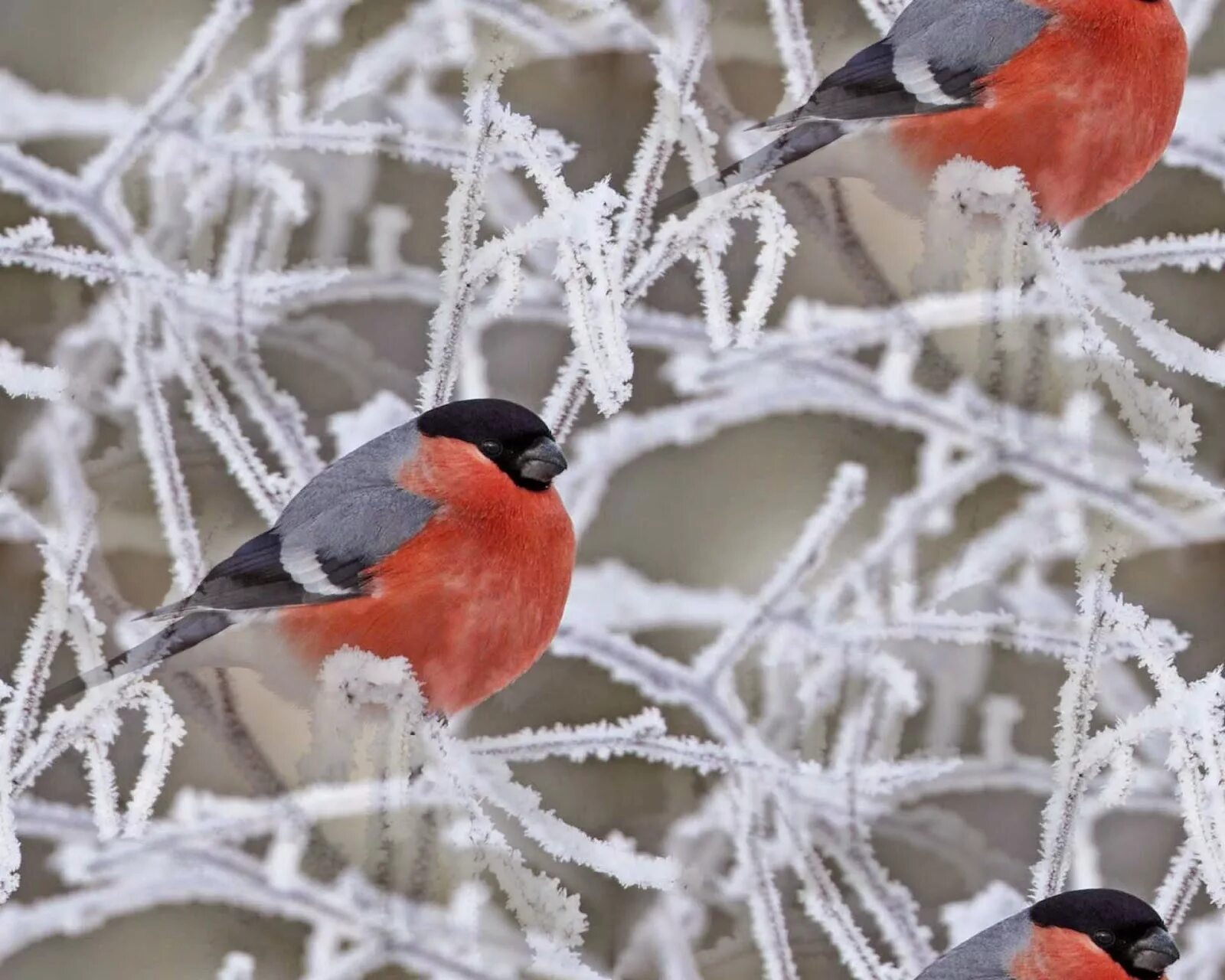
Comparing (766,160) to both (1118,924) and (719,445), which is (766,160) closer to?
(719,445)

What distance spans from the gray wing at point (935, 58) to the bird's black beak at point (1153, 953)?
0.81 m

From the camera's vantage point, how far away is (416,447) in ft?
4.45

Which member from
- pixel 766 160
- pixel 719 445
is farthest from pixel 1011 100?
pixel 719 445

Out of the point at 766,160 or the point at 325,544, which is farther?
the point at 766,160

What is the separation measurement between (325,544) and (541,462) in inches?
8.3

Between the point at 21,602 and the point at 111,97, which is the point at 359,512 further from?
the point at 111,97

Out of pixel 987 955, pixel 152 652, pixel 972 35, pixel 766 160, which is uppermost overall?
pixel 972 35

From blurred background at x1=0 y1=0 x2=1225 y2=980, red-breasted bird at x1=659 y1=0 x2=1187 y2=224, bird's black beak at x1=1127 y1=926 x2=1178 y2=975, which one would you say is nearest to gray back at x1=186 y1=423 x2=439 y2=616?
blurred background at x1=0 y1=0 x2=1225 y2=980

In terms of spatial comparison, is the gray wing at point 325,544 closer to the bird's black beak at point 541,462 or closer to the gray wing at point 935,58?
the bird's black beak at point 541,462

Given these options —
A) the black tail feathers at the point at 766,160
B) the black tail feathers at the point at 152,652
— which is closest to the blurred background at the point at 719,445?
the black tail feathers at the point at 766,160

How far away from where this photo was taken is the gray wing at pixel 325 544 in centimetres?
130

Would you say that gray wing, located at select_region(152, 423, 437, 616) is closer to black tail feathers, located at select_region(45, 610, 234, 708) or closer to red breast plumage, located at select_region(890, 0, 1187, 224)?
black tail feathers, located at select_region(45, 610, 234, 708)

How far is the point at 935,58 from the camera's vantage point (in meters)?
1.42

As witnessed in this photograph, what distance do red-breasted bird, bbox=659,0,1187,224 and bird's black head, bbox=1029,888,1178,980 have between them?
672 mm
